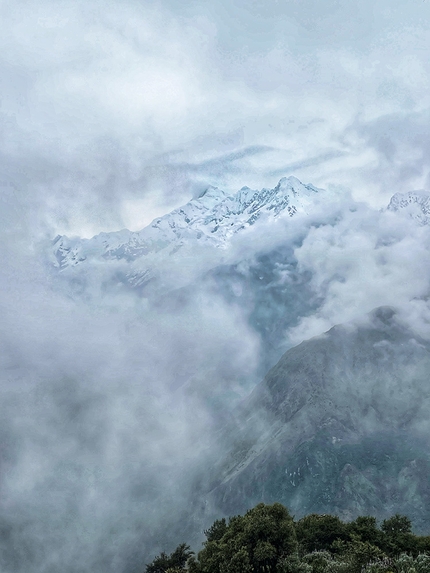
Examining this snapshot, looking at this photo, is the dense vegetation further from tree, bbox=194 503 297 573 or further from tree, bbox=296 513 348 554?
tree, bbox=296 513 348 554

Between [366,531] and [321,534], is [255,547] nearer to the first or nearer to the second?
[321,534]

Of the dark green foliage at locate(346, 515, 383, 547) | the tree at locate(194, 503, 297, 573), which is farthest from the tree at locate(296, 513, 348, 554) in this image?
the tree at locate(194, 503, 297, 573)

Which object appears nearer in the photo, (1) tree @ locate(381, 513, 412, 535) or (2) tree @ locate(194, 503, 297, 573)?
(2) tree @ locate(194, 503, 297, 573)

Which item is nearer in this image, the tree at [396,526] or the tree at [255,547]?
the tree at [255,547]

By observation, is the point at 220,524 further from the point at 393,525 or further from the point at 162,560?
the point at 393,525

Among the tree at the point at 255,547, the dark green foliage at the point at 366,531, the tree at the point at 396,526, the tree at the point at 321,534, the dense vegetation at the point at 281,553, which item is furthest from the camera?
the tree at the point at 396,526

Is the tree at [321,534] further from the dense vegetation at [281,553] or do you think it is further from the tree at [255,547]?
the tree at [255,547]

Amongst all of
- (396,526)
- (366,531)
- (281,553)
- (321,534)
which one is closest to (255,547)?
(281,553)

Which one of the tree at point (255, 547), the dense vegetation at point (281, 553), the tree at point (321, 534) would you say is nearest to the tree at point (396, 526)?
the dense vegetation at point (281, 553)

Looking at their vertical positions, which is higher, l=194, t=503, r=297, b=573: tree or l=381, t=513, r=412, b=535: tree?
l=194, t=503, r=297, b=573: tree

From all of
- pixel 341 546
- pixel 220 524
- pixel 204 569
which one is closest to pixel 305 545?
pixel 341 546

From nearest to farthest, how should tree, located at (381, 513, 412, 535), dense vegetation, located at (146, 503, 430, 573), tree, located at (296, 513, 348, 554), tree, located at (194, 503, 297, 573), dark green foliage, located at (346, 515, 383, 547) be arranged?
1. dense vegetation, located at (146, 503, 430, 573)
2. tree, located at (194, 503, 297, 573)
3. dark green foliage, located at (346, 515, 383, 547)
4. tree, located at (296, 513, 348, 554)
5. tree, located at (381, 513, 412, 535)

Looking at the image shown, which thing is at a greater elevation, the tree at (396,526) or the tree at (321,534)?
the tree at (321,534)
